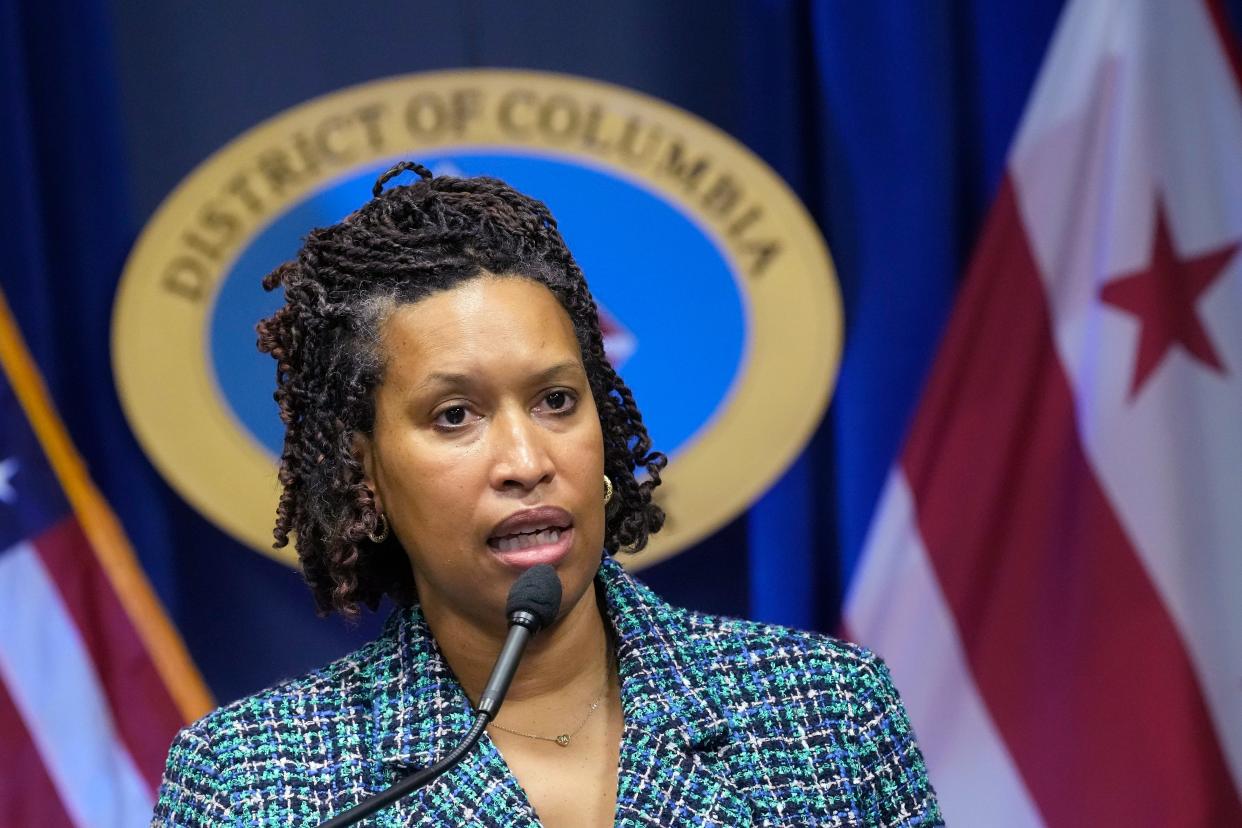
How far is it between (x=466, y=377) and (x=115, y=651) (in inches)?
50.5

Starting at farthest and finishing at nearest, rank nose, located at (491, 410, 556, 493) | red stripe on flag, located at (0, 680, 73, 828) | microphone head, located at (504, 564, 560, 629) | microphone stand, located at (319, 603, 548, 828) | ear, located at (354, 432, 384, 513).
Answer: red stripe on flag, located at (0, 680, 73, 828), ear, located at (354, 432, 384, 513), nose, located at (491, 410, 556, 493), microphone head, located at (504, 564, 560, 629), microphone stand, located at (319, 603, 548, 828)

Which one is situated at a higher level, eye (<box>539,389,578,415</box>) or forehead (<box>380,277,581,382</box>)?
forehead (<box>380,277,581,382</box>)

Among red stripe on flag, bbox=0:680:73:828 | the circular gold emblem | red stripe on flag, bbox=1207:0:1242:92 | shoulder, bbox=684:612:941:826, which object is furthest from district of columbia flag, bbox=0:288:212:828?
red stripe on flag, bbox=1207:0:1242:92

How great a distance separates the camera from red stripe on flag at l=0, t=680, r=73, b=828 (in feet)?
7.82

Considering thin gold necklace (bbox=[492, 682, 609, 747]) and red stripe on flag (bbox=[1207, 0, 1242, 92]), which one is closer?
thin gold necklace (bbox=[492, 682, 609, 747])

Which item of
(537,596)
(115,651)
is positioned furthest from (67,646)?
(537,596)

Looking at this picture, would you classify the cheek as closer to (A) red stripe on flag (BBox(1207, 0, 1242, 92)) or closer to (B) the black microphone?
(B) the black microphone

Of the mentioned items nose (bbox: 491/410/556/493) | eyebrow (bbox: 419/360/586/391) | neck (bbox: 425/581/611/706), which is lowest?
neck (bbox: 425/581/611/706)

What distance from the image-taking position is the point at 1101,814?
8.17ft

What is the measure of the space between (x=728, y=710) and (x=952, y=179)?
1280 millimetres

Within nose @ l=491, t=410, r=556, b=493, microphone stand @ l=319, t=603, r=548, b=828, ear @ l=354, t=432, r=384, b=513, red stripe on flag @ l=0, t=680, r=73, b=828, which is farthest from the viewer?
red stripe on flag @ l=0, t=680, r=73, b=828

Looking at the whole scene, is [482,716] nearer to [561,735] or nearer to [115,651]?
[561,735]

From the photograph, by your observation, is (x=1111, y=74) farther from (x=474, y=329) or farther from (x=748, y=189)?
(x=474, y=329)

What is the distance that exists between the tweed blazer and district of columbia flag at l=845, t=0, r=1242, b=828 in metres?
0.97
